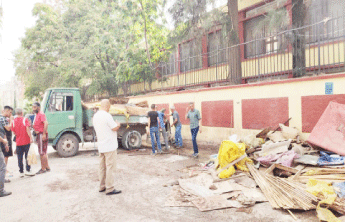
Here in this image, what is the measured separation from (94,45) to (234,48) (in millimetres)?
11362

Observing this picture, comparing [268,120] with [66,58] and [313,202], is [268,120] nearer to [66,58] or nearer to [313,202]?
[313,202]

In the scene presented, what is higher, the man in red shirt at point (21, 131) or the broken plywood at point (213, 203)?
the man in red shirt at point (21, 131)

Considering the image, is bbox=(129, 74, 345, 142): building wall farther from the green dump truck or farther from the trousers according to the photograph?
the trousers

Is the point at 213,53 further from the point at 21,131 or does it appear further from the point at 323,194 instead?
the point at 323,194

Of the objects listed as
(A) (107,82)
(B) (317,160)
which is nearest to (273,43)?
(B) (317,160)

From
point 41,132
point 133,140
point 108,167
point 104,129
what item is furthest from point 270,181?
point 133,140

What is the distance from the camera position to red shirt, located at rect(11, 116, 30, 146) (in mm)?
6648

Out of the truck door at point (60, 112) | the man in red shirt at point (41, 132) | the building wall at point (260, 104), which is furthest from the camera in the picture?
the truck door at point (60, 112)

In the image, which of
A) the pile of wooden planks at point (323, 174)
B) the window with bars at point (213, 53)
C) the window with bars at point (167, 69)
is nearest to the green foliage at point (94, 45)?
the window with bars at point (167, 69)

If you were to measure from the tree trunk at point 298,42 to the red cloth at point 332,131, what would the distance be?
2617 mm

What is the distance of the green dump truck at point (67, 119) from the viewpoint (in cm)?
933

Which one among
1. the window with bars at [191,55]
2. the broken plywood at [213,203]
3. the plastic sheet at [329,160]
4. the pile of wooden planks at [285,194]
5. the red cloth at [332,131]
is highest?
the window with bars at [191,55]

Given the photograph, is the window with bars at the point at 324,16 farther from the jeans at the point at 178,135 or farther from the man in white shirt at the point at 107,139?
the man in white shirt at the point at 107,139

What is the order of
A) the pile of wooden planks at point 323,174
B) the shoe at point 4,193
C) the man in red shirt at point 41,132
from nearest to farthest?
the pile of wooden planks at point 323,174, the shoe at point 4,193, the man in red shirt at point 41,132
